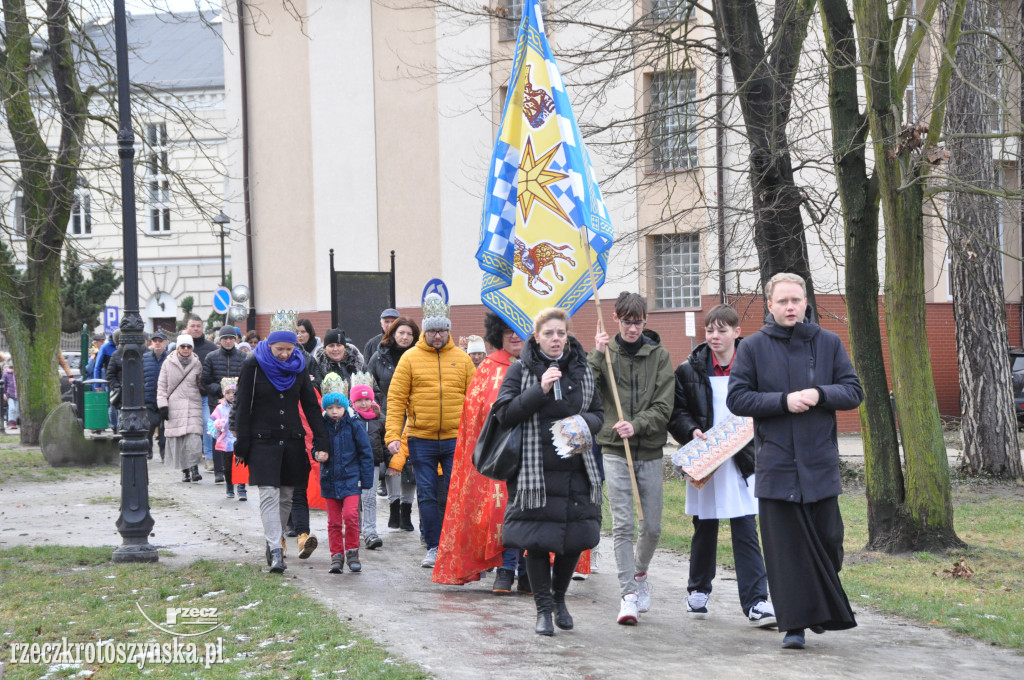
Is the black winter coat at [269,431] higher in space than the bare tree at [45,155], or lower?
lower

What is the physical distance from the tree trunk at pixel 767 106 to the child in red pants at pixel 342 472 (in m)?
5.78

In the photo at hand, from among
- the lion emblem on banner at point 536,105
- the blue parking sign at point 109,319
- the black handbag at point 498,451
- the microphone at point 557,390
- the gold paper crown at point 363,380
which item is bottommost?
the black handbag at point 498,451

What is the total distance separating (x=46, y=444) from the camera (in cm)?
1836

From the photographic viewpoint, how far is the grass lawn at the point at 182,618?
6.30 metres

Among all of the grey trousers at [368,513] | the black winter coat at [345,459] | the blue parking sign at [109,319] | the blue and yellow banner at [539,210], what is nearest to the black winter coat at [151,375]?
the grey trousers at [368,513]

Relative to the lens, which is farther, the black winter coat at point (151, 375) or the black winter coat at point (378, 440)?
the black winter coat at point (151, 375)

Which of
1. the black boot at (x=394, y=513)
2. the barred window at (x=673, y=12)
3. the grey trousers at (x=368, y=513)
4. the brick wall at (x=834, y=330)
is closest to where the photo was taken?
the grey trousers at (x=368, y=513)

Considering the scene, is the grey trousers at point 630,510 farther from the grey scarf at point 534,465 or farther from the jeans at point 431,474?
the jeans at point 431,474

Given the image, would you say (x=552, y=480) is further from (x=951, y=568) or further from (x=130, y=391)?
(x=130, y=391)

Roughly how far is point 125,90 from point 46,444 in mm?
9608

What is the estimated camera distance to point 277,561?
925 centimetres

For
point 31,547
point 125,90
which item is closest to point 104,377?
point 31,547

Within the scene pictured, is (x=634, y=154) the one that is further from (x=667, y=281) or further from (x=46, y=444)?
(x=667, y=281)

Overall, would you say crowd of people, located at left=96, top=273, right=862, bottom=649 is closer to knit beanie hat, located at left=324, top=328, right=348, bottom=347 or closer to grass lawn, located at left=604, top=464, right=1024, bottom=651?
grass lawn, located at left=604, top=464, right=1024, bottom=651
